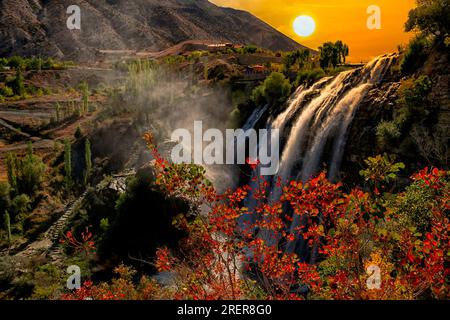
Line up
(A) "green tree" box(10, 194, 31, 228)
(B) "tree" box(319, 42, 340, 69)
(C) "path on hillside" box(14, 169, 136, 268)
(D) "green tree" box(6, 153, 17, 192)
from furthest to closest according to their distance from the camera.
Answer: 1. (B) "tree" box(319, 42, 340, 69)
2. (D) "green tree" box(6, 153, 17, 192)
3. (A) "green tree" box(10, 194, 31, 228)
4. (C) "path on hillside" box(14, 169, 136, 268)

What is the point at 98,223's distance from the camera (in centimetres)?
3195

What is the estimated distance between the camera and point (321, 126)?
2725cm

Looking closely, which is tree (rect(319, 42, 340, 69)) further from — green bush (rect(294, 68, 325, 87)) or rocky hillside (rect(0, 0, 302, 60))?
rocky hillside (rect(0, 0, 302, 60))

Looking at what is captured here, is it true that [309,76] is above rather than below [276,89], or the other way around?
above

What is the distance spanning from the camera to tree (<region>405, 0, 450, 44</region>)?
24203 millimetres

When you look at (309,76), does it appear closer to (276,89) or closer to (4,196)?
(276,89)

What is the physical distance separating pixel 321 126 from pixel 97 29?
15485cm

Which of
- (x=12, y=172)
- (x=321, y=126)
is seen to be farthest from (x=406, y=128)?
(x=12, y=172)

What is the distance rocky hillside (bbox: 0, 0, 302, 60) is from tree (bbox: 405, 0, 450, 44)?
13266 cm

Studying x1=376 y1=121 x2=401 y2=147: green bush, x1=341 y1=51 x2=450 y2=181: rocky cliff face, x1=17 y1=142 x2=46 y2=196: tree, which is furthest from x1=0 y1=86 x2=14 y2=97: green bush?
x1=376 y1=121 x2=401 y2=147: green bush

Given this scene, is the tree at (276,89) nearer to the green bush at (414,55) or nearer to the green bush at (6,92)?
the green bush at (414,55)
